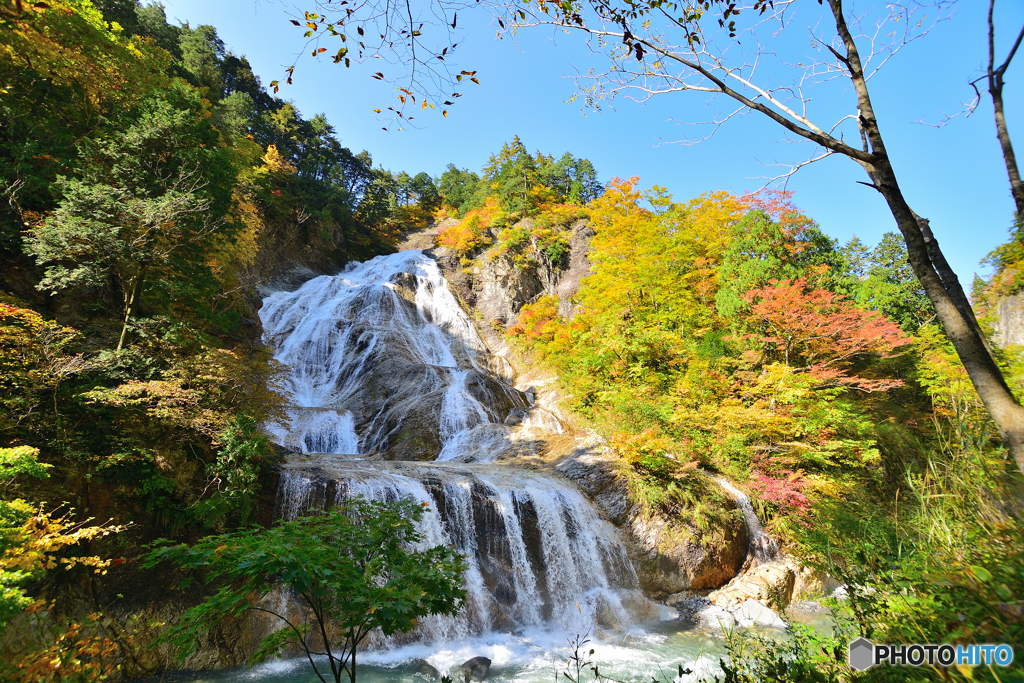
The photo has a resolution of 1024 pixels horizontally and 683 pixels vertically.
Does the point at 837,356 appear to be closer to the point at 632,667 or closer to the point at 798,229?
the point at 798,229

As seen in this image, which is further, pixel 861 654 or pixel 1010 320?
pixel 1010 320

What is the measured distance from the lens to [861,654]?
2678 millimetres

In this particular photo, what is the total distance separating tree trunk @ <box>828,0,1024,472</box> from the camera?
9.45ft

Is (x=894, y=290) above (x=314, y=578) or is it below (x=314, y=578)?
above

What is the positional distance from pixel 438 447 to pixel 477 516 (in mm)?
5119

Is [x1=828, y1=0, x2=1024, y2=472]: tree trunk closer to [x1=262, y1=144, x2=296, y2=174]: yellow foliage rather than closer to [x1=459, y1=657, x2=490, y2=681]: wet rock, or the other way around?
[x1=459, y1=657, x2=490, y2=681]: wet rock

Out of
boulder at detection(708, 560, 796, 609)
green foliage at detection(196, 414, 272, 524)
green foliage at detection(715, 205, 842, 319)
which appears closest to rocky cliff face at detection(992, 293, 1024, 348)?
green foliage at detection(715, 205, 842, 319)

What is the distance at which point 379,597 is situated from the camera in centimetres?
249

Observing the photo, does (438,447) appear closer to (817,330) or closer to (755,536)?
(755,536)

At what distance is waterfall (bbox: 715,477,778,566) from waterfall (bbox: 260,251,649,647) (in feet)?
10.1

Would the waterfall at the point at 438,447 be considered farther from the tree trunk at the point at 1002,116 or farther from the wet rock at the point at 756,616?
the tree trunk at the point at 1002,116

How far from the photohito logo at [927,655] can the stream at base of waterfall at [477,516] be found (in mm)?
2177

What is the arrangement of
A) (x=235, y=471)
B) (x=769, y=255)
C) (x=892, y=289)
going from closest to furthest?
(x=235, y=471) < (x=769, y=255) < (x=892, y=289)

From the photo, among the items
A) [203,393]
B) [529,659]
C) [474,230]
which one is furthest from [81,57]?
[474,230]
